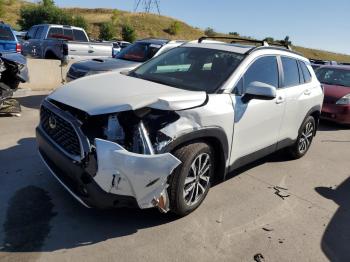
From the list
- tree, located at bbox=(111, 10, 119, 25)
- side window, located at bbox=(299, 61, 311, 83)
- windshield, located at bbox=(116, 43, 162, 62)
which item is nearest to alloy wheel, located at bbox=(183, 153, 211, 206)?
side window, located at bbox=(299, 61, 311, 83)

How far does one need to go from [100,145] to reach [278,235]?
208 centimetres

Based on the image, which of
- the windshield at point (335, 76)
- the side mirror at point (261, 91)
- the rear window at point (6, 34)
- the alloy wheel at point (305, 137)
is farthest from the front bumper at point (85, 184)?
the rear window at point (6, 34)

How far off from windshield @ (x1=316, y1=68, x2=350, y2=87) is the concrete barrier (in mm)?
7899

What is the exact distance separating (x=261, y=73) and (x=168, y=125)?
1.85 metres

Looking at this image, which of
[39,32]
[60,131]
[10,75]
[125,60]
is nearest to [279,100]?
[60,131]

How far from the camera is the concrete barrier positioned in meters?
11.2

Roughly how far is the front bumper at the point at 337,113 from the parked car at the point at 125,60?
399cm

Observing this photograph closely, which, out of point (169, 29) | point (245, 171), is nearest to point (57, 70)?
point (245, 171)

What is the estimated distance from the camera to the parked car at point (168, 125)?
3.28 metres

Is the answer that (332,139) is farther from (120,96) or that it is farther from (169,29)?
(169,29)

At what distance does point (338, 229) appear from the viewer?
13.6 ft

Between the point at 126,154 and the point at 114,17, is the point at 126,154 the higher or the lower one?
the lower one

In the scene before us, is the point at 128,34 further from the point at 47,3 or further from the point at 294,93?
the point at 294,93

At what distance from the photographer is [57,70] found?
1182 cm
